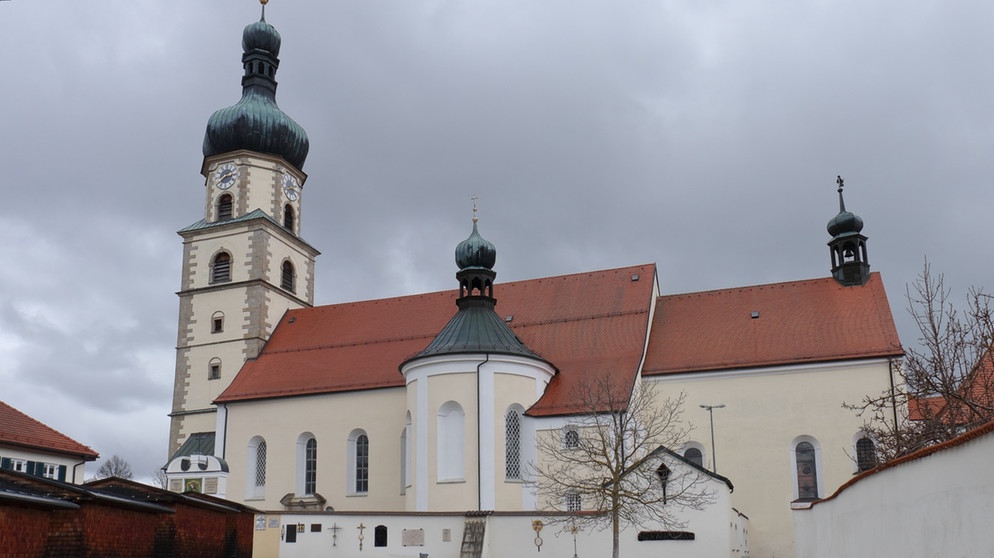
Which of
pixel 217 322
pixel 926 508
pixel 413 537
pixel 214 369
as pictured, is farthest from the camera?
pixel 217 322

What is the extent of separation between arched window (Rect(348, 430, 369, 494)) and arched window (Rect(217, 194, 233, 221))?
12.5 meters

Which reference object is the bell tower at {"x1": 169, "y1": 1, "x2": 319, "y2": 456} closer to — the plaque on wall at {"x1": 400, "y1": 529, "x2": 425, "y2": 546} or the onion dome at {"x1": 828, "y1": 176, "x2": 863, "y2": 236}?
the plaque on wall at {"x1": 400, "y1": 529, "x2": 425, "y2": 546}

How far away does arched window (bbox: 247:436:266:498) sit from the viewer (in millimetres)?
35719

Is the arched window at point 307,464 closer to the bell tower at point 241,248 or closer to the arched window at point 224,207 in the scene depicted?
the bell tower at point 241,248

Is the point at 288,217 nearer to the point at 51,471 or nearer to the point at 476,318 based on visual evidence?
the point at 476,318

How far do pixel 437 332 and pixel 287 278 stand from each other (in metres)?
9.38

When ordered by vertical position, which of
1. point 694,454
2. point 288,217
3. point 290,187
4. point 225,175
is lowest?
point 694,454

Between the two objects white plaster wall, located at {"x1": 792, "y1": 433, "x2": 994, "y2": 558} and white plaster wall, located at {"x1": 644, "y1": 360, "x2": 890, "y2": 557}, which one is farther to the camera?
white plaster wall, located at {"x1": 644, "y1": 360, "x2": 890, "y2": 557}

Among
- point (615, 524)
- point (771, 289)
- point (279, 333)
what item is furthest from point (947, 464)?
point (279, 333)

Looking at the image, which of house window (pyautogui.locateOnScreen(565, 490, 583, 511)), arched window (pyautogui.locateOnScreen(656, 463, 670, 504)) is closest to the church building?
house window (pyautogui.locateOnScreen(565, 490, 583, 511))

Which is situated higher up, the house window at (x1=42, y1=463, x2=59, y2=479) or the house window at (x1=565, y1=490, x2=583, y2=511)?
the house window at (x1=42, y1=463, x2=59, y2=479)

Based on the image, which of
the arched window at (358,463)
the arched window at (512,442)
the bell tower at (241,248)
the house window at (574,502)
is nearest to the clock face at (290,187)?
the bell tower at (241,248)

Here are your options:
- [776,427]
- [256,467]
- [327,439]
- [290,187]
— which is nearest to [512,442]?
[327,439]

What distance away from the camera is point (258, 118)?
136 ft
